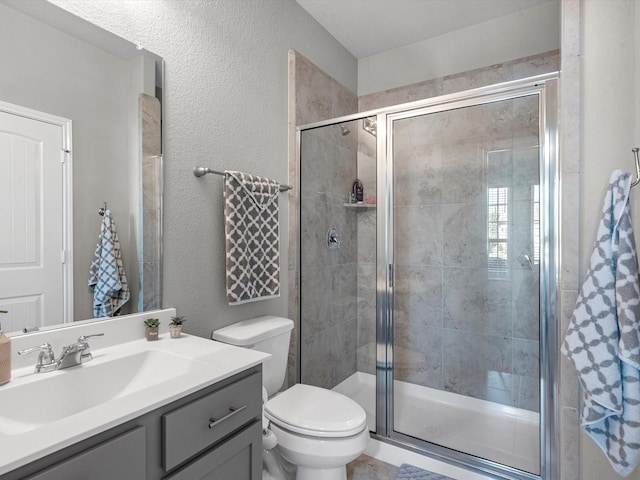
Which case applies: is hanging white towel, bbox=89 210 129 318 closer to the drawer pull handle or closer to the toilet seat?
the drawer pull handle

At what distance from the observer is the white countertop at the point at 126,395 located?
0.65m

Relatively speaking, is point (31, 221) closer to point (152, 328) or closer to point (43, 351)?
point (43, 351)

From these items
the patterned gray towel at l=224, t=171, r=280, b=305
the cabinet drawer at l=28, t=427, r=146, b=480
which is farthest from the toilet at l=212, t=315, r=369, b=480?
the cabinet drawer at l=28, t=427, r=146, b=480

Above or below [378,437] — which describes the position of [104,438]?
above

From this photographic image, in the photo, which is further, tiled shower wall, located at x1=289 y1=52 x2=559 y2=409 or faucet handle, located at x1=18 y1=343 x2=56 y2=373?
tiled shower wall, located at x1=289 y1=52 x2=559 y2=409

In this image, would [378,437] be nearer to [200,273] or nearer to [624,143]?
[200,273]

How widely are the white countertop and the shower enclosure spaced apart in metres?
1.09

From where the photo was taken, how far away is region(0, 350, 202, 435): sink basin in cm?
90

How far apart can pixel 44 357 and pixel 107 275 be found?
33 centimetres

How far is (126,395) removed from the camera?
989 millimetres

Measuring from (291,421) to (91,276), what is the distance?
94 cm

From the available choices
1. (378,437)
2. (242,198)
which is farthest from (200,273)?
(378,437)

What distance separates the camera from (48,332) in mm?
1126

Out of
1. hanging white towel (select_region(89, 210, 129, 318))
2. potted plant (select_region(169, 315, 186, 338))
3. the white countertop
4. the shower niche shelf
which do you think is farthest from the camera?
the shower niche shelf
